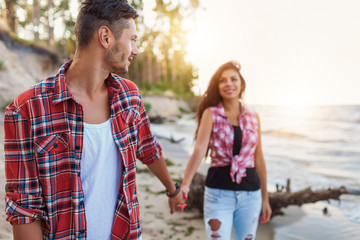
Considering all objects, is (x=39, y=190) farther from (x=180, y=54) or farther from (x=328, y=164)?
(x=180, y=54)

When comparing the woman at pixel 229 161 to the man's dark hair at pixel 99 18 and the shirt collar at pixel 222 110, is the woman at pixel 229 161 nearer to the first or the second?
the shirt collar at pixel 222 110

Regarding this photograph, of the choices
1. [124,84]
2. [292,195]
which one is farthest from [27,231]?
[292,195]

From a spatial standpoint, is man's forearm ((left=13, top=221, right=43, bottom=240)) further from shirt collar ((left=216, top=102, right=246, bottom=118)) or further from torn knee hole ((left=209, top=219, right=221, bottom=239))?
shirt collar ((left=216, top=102, right=246, bottom=118))

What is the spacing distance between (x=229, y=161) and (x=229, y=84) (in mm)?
855

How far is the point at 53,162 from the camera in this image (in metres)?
1.45

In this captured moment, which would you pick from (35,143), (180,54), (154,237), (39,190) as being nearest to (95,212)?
(39,190)

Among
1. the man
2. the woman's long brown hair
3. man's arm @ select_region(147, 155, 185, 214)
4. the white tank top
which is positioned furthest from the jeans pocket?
the white tank top

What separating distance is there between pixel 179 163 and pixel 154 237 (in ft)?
16.7

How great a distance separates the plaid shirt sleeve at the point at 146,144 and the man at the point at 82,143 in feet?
0.44

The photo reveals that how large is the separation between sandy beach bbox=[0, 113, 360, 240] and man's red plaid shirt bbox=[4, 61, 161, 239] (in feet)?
10.5

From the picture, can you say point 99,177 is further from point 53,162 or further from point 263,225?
point 263,225

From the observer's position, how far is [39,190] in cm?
142

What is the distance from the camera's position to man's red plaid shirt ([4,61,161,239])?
1.37m

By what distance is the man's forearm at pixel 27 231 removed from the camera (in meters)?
1.40
